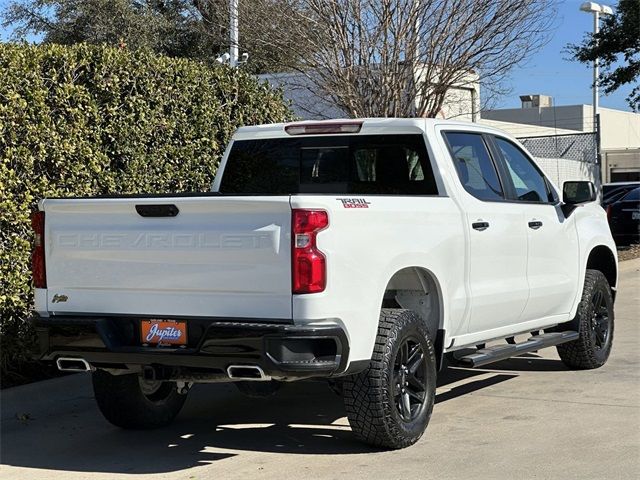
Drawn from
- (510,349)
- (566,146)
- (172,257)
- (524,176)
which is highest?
(566,146)

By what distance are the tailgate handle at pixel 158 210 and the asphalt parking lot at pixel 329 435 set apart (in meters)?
1.53

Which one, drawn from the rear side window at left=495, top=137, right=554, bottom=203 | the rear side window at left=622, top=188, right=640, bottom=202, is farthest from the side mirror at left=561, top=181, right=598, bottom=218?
the rear side window at left=622, top=188, right=640, bottom=202

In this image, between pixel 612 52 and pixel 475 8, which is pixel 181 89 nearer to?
pixel 475 8

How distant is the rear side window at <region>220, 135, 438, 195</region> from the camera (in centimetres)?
756

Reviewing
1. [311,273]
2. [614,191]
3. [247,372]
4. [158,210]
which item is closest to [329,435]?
[247,372]

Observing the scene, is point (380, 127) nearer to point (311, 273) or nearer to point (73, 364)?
point (311, 273)

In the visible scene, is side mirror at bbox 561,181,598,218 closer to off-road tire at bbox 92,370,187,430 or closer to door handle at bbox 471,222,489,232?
door handle at bbox 471,222,489,232

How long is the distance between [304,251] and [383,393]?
3.49 ft

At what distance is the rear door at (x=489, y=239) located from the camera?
7246mm

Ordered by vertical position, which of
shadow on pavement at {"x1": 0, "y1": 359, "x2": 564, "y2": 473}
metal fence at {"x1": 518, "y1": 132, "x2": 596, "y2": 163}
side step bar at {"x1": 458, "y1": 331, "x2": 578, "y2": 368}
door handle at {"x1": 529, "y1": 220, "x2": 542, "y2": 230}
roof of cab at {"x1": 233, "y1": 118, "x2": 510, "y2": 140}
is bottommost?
shadow on pavement at {"x1": 0, "y1": 359, "x2": 564, "y2": 473}

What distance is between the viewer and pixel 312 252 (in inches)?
221

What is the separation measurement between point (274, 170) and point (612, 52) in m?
16.7

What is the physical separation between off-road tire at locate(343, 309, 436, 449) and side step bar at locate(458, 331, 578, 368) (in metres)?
0.87

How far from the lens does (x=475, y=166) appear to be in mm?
7676
